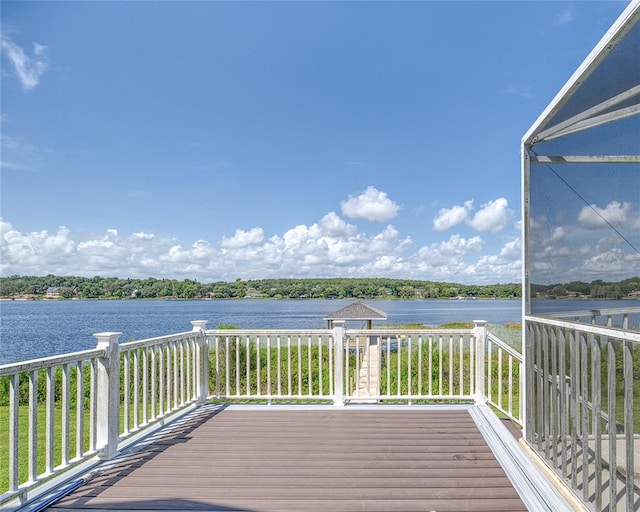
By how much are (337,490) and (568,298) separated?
6.40ft

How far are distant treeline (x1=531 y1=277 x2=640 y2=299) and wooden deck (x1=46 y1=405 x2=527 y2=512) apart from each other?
1311 mm

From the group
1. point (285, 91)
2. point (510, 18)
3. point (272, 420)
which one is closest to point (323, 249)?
point (285, 91)

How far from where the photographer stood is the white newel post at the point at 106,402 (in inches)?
133

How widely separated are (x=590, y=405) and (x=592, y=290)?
64 centimetres

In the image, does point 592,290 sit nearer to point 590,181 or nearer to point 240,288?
point 590,181

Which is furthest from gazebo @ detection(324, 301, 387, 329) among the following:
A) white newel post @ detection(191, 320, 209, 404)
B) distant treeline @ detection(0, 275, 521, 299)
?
distant treeline @ detection(0, 275, 521, 299)

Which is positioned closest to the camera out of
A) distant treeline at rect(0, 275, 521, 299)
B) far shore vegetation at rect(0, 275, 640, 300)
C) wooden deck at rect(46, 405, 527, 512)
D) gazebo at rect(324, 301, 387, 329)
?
wooden deck at rect(46, 405, 527, 512)

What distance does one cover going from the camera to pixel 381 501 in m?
2.62

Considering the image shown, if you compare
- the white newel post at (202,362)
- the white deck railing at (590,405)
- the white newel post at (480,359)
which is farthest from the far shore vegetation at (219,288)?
the white deck railing at (590,405)

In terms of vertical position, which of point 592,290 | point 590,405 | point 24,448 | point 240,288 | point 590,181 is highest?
point 590,181

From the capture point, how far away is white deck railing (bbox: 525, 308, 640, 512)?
2004 mm

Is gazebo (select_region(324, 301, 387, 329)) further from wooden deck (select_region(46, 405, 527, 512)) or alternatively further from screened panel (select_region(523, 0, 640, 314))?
screened panel (select_region(523, 0, 640, 314))

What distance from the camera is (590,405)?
7.84 feet

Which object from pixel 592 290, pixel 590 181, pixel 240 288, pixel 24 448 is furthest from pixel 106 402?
pixel 240 288
